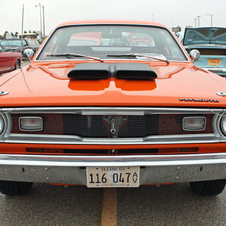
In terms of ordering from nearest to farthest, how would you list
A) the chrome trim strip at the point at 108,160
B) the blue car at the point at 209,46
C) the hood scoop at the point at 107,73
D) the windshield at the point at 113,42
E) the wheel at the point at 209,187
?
the chrome trim strip at the point at 108,160, the hood scoop at the point at 107,73, the wheel at the point at 209,187, the windshield at the point at 113,42, the blue car at the point at 209,46

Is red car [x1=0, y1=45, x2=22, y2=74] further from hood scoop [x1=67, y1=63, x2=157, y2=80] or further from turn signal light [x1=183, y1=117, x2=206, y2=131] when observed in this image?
turn signal light [x1=183, y1=117, x2=206, y2=131]

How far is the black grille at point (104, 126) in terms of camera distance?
227cm

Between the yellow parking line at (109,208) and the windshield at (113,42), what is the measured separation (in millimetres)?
1483

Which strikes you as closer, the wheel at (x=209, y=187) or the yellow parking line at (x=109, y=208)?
the yellow parking line at (x=109, y=208)

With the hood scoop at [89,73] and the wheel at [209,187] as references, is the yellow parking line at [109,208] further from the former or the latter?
the hood scoop at [89,73]

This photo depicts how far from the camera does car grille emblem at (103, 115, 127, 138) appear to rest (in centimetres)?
225

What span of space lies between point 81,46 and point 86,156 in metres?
1.80

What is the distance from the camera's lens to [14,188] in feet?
9.57

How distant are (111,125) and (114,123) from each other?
0.03 metres

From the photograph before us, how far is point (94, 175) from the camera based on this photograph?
2.21m

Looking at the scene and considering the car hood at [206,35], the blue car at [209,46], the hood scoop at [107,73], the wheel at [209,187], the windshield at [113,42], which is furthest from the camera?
the car hood at [206,35]

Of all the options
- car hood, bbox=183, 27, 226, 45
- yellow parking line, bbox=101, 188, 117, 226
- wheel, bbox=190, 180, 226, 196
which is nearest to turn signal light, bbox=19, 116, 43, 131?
yellow parking line, bbox=101, 188, 117, 226

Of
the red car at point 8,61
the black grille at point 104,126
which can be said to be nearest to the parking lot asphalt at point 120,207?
the black grille at point 104,126

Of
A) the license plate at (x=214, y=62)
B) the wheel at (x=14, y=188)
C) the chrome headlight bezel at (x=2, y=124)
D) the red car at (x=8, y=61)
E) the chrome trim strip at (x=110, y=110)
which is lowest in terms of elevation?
the red car at (x=8, y=61)
